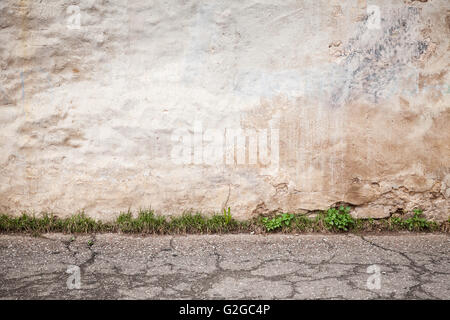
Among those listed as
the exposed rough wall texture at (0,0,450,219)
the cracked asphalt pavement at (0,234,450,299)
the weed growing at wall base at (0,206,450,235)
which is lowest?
the cracked asphalt pavement at (0,234,450,299)

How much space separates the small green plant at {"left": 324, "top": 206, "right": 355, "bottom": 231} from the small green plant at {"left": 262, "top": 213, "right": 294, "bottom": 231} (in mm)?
341

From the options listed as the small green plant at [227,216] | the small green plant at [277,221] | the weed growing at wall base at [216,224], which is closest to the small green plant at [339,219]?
the weed growing at wall base at [216,224]

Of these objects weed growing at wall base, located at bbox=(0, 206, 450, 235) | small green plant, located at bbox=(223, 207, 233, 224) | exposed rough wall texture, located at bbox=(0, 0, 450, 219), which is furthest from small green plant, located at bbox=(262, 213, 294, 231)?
small green plant, located at bbox=(223, 207, 233, 224)

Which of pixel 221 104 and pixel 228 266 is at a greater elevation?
pixel 221 104

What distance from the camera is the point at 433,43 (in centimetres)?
394

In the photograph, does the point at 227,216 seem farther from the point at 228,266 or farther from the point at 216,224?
the point at 228,266

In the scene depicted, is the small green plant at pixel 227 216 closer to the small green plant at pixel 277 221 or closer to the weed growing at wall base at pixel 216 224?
the weed growing at wall base at pixel 216 224

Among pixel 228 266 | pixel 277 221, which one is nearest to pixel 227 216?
pixel 277 221

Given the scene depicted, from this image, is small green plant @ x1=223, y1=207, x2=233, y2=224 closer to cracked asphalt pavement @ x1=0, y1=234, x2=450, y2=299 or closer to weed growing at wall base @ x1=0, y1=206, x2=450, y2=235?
weed growing at wall base @ x1=0, y1=206, x2=450, y2=235

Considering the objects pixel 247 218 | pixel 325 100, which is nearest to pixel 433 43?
pixel 325 100

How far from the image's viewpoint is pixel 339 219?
4.02 m

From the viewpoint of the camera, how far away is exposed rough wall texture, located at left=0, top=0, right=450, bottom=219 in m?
3.90

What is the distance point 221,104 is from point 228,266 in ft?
4.85

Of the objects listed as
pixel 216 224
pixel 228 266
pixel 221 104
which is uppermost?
pixel 221 104
